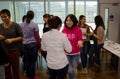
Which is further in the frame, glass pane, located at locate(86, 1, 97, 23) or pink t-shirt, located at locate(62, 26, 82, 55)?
glass pane, located at locate(86, 1, 97, 23)

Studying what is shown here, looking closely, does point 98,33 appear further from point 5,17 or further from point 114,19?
point 114,19

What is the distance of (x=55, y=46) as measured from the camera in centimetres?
290

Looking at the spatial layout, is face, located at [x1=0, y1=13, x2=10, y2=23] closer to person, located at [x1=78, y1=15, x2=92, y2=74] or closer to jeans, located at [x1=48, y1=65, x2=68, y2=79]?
jeans, located at [x1=48, y1=65, x2=68, y2=79]

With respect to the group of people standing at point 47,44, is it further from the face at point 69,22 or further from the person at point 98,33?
the person at point 98,33

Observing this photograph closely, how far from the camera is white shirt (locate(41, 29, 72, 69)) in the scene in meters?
2.89

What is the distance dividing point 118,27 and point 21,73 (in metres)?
4.38

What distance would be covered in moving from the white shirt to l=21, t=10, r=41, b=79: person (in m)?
1.21

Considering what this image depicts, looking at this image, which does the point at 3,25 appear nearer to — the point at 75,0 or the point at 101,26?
the point at 101,26

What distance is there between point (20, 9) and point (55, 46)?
512 cm

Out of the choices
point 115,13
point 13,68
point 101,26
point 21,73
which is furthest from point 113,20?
point 13,68

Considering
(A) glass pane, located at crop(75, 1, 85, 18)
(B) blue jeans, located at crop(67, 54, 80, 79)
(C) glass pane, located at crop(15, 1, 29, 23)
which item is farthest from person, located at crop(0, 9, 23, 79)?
(A) glass pane, located at crop(75, 1, 85, 18)

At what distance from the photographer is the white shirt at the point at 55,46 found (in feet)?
9.50

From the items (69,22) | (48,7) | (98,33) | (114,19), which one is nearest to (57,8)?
(48,7)

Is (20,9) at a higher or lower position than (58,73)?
higher
